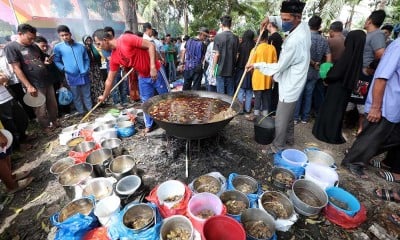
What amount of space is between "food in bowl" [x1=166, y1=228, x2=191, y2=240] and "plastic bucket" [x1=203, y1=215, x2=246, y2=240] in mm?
231

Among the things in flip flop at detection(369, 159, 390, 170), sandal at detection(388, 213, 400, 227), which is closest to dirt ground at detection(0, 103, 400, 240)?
sandal at detection(388, 213, 400, 227)

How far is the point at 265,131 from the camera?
4203mm

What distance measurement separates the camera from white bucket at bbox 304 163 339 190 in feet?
9.85

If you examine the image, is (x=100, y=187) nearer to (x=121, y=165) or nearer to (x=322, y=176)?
(x=121, y=165)

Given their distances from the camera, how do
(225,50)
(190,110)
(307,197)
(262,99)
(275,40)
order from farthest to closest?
1. (225,50)
2. (262,99)
3. (275,40)
4. (190,110)
5. (307,197)

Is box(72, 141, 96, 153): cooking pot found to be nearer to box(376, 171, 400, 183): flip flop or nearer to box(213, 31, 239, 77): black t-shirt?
box(213, 31, 239, 77): black t-shirt

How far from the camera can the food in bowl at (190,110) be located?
3.18 metres

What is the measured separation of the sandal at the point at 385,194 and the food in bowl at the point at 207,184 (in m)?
2.39

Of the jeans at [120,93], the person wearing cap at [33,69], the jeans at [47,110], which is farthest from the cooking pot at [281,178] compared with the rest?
the jeans at [120,93]

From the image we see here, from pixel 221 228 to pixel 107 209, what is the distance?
4.65 feet

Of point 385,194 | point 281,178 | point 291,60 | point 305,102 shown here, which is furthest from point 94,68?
point 385,194

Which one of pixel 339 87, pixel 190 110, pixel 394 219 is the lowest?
pixel 394 219

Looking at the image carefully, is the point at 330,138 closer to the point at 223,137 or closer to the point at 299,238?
the point at 223,137

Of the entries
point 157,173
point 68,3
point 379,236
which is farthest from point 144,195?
point 68,3
